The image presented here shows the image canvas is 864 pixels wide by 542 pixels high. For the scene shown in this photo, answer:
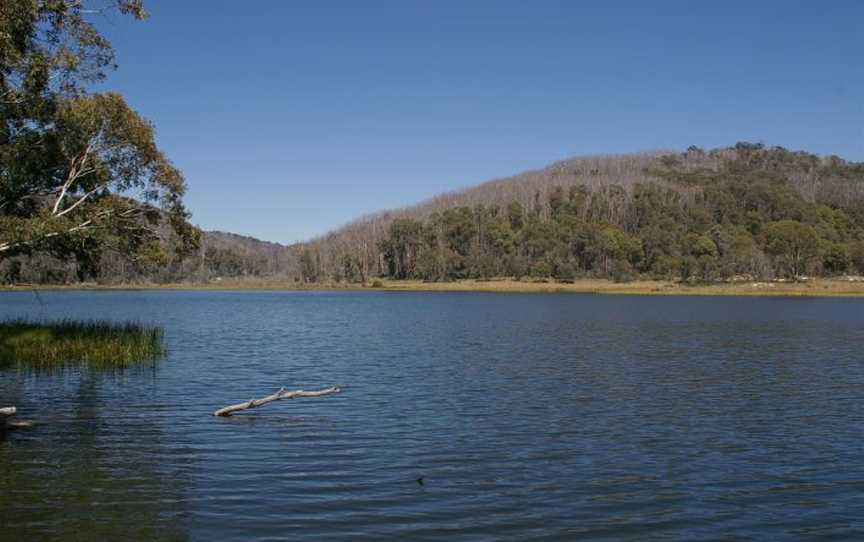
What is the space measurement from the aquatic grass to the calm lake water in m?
1.62

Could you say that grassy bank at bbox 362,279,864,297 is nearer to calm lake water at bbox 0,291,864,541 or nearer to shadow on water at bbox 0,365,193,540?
calm lake water at bbox 0,291,864,541

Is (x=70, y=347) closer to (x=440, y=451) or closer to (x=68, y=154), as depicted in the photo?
(x=68, y=154)

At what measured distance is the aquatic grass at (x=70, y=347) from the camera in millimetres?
33656

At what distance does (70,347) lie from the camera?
3453 centimetres

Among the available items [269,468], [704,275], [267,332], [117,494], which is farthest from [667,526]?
[704,275]

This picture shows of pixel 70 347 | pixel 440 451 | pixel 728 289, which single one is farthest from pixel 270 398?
pixel 728 289

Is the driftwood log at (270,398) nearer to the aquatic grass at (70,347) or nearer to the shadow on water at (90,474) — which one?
the shadow on water at (90,474)

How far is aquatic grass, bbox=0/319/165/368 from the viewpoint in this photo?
110ft

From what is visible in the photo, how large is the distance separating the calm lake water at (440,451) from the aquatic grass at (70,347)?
63.7 inches

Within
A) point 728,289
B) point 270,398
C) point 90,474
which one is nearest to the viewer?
point 90,474

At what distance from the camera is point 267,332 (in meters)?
59.8

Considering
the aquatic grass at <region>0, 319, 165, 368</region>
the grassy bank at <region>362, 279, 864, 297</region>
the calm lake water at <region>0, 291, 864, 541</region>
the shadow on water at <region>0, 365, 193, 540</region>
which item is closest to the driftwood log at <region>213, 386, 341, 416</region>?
the calm lake water at <region>0, 291, 864, 541</region>

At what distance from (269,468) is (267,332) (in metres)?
43.5

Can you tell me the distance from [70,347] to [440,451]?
2229 cm
